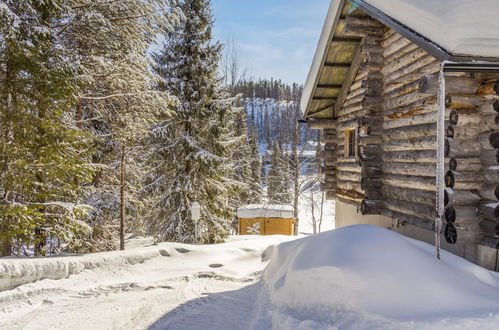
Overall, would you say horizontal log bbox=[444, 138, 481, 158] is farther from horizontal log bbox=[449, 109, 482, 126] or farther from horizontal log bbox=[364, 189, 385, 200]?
horizontal log bbox=[364, 189, 385, 200]

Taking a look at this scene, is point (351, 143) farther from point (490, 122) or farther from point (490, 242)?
point (490, 242)

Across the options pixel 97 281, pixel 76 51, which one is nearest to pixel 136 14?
pixel 76 51

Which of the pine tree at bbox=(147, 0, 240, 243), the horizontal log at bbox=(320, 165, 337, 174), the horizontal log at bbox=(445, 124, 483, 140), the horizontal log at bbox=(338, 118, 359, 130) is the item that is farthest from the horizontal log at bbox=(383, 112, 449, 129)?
the pine tree at bbox=(147, 0, 240, 243)

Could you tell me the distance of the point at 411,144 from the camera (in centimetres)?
669

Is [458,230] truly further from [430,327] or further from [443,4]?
[443,4]

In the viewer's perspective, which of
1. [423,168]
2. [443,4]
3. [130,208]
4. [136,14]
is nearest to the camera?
[443,4]

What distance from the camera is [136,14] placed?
10508 mm

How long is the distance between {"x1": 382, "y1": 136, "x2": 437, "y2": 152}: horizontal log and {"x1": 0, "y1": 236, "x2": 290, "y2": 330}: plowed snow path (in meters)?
4.01

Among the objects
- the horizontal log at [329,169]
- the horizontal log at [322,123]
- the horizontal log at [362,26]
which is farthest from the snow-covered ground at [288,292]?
the horizontal log at [322,123]

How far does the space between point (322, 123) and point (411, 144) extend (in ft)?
15.6

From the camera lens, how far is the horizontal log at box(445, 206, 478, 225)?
16.3ft

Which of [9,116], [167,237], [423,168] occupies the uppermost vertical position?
[9,116]

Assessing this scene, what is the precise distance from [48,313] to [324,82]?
28.4 ft

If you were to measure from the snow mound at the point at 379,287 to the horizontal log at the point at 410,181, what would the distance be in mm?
1209
